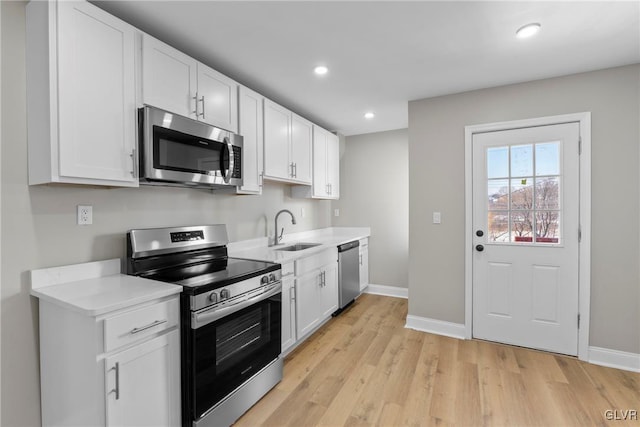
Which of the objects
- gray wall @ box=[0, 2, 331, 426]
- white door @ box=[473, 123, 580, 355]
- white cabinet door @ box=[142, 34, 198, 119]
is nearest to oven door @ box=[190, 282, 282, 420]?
gray wall @ box=[0, 2, 331, 426]

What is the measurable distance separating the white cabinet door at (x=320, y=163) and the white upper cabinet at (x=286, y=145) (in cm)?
14

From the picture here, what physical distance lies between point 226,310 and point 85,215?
3.25 feet

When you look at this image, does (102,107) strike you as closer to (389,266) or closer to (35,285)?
(35,285)

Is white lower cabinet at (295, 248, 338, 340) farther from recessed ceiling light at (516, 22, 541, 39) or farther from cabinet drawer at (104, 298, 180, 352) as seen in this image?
recessed ceiling light at (516, 22, 541, 39)

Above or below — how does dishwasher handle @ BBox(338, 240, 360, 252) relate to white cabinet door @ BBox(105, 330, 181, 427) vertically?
above

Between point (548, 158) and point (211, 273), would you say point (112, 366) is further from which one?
point (548, 158)

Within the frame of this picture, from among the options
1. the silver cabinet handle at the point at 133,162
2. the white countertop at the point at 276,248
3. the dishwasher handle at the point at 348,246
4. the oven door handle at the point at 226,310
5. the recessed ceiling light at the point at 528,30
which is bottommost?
the oven door handle at the point at 226,310

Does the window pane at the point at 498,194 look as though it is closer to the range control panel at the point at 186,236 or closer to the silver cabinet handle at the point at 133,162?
the range control panel at the point at 186,236

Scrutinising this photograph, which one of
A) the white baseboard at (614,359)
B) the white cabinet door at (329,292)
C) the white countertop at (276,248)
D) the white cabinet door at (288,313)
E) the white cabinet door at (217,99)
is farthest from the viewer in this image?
the white cabinet door at (329,292)

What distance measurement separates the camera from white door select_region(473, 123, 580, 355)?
2656 millimetres

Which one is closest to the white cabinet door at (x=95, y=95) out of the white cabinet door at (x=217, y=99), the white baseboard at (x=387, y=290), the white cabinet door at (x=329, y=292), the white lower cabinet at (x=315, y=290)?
the white cabinet door at (x=217, y=99)

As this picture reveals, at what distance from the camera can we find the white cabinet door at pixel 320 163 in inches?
145

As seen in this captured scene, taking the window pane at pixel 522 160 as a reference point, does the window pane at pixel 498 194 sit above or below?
below

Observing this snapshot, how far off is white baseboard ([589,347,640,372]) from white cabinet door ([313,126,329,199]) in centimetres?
300
